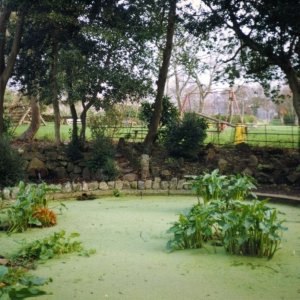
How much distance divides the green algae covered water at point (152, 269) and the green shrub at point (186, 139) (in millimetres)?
3783

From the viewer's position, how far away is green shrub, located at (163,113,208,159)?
8.54 m

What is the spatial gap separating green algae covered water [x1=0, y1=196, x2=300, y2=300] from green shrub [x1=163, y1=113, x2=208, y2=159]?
149 inches

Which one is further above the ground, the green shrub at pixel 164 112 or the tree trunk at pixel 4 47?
the tree trunk at pixel 4 47

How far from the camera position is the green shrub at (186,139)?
854 centimetres

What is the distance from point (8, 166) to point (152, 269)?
A: 419cm

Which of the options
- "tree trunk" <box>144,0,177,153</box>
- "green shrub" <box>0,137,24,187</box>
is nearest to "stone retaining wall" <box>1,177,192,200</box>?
"green shrub" <box>0,137,24,187</box>

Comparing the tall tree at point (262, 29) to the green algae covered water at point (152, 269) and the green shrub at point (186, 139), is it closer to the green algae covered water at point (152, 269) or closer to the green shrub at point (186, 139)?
the green shrub at point (186, 139)

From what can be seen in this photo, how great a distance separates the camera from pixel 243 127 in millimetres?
11430

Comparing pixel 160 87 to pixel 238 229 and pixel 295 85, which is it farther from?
pixel 238 229

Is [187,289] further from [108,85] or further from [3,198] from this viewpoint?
[108,85]

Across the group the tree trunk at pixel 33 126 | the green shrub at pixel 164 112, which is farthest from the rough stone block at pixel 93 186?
the tree trunk at pixel 33 126

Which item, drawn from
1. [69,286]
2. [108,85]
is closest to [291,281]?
[69,286]

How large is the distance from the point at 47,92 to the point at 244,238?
614 cm

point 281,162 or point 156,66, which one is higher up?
point 156,66
